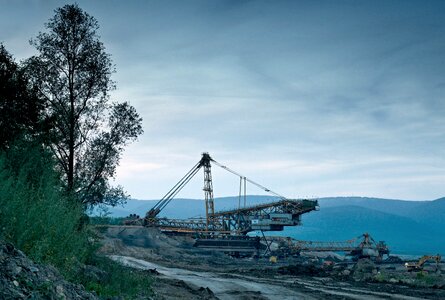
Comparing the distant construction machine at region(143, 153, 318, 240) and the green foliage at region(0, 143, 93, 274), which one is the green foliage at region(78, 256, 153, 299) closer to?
the green foliage at region(0, 143, 93, 274)

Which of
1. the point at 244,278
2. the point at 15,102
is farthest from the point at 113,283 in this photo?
the point at 244,278

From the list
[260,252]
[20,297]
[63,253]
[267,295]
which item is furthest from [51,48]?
[260,252]

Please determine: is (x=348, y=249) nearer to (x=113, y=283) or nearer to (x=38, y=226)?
(x=113, y=283)

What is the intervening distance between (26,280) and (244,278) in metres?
27.5

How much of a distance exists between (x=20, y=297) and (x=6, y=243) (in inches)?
67.5

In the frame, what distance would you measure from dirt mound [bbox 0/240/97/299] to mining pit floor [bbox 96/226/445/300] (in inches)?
332

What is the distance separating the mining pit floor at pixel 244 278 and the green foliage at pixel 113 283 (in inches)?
50.2

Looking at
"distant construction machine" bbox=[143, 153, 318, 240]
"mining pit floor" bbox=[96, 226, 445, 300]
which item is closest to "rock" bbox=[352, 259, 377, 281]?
"mining pit floor" bbox=[96, 226, 445, 300]

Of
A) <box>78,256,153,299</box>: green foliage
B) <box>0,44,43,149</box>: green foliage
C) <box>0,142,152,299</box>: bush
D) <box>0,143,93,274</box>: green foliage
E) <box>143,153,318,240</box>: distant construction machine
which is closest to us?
<box>0,143,93,274</box>: green foliage

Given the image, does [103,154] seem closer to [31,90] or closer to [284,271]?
[31,90]

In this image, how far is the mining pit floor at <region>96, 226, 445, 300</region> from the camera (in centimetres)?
2444

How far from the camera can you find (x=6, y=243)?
29.3ft

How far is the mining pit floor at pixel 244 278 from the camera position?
80.2 feet

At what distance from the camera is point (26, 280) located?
8172mm
